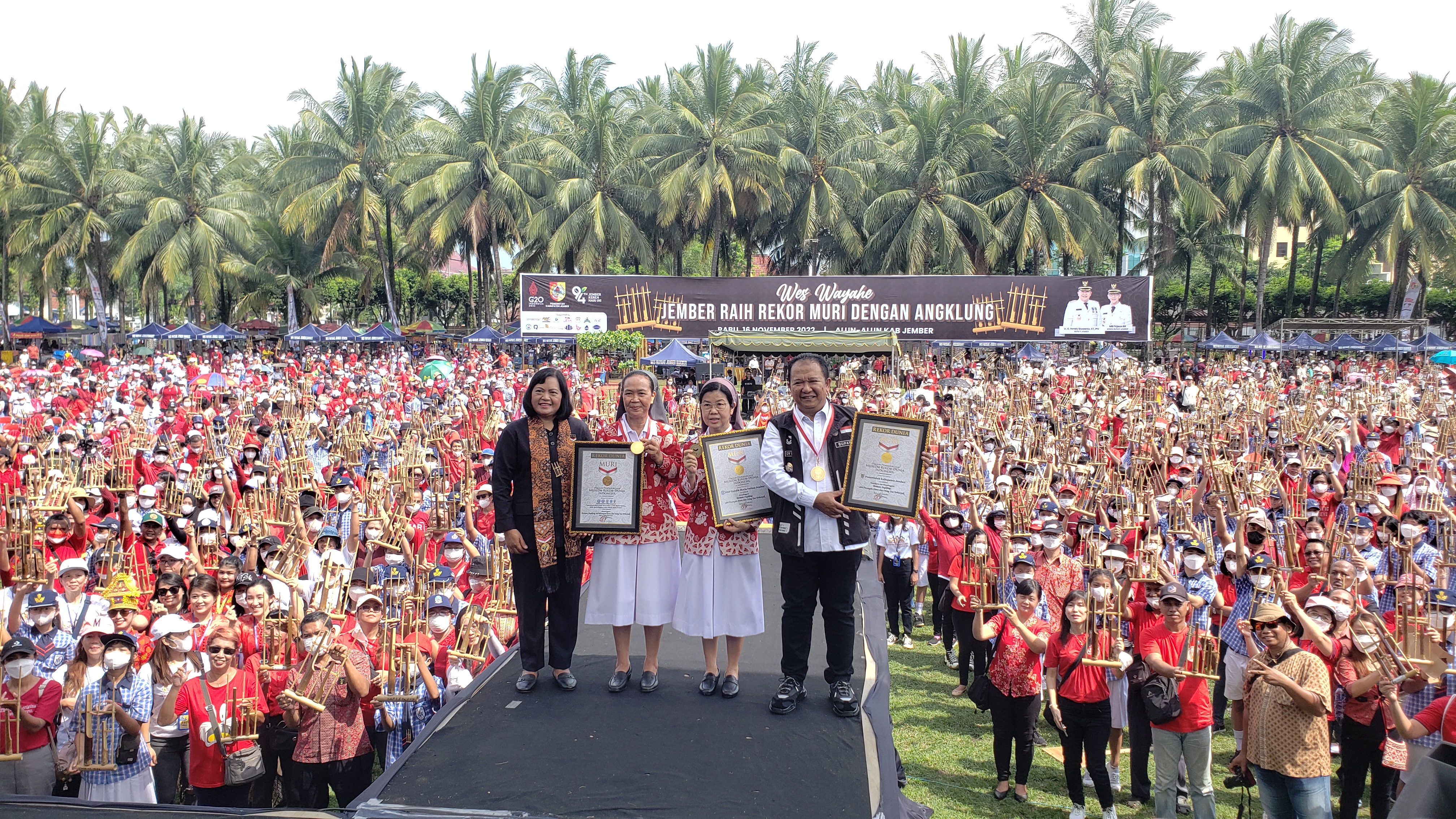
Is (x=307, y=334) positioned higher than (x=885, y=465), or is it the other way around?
(x=307, y=334)

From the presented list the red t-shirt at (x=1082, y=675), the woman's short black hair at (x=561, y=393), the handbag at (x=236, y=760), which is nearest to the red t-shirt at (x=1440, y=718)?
the red t-shirt at (x=1082, y=675)

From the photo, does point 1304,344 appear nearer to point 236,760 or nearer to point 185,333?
point 236,760

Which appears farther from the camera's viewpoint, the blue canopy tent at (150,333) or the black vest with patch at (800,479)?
the blue canopy tent at (150,333)

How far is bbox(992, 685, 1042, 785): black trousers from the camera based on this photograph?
5.87m

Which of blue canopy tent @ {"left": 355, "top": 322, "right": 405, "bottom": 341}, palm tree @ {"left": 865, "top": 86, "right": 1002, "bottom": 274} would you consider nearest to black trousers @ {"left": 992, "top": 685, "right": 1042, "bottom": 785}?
palm tree @ {"left": 865, "top": 86, "right": 1002, "bottom": 274}

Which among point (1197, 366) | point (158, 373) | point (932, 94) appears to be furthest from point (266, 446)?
point (932, 94)

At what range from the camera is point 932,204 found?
3225 cm

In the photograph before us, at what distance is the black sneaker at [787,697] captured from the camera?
425 cm

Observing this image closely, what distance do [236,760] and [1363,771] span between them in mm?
5690

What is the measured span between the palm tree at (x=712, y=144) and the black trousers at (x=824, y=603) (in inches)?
1058

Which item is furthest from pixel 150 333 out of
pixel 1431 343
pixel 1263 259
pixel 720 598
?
pixel 1431 343

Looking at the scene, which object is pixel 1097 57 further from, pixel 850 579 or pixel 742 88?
pixel 850 579

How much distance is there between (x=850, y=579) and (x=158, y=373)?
853 inches

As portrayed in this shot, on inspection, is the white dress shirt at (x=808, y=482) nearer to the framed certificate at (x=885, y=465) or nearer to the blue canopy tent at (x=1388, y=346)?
the framed certificate at (x=885, y=465)
